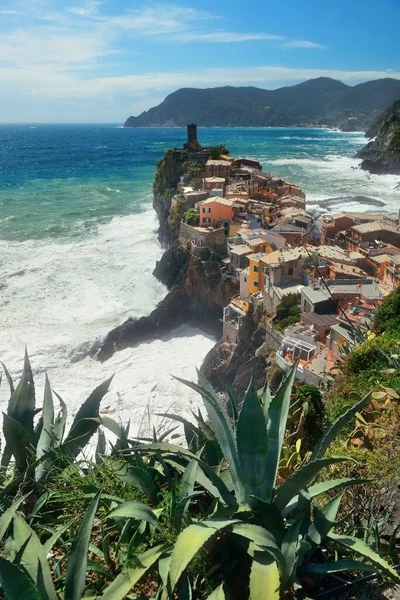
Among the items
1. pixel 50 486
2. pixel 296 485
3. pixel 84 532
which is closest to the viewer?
pixel 84 532

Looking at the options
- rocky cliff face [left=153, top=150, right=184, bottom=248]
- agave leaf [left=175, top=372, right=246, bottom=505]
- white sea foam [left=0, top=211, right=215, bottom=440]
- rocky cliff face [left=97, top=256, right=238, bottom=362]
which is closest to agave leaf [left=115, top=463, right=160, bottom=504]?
agave leaf [left=175, top=372, right=246, bottom=505]

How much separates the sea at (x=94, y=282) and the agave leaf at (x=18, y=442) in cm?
64

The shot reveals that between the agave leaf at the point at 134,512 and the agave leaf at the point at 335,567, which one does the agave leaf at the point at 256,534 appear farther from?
the agave leaf at the point at 134,512

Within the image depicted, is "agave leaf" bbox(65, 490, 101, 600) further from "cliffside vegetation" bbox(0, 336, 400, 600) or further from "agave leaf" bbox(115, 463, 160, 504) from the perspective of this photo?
"agave leaf" bbox(115, 463, 160, 504)

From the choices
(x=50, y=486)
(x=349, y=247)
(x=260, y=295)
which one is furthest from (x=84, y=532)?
(x=349, y=247)

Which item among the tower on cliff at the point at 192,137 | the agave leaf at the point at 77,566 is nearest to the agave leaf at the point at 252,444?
the agave leaf at the point at 77,566

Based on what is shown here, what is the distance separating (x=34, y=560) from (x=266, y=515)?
127cm

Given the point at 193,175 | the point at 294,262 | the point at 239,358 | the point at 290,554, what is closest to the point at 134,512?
the point at 290,554

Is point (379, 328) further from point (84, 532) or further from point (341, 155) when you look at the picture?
point (341, 155)

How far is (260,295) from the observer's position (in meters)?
21.2

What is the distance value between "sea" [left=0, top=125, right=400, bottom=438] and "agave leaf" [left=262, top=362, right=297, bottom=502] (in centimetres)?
86

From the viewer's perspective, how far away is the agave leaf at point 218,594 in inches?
88.9

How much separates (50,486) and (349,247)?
26.3m

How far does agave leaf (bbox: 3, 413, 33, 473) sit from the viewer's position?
347 centimetres
